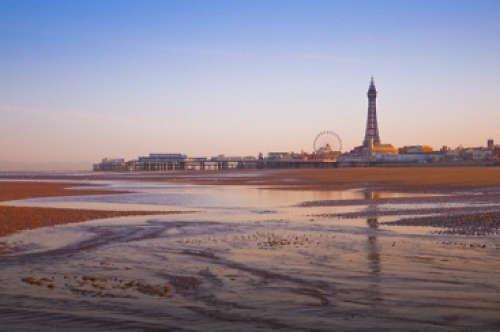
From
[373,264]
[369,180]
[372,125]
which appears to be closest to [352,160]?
[372,125]

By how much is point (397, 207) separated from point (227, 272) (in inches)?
562

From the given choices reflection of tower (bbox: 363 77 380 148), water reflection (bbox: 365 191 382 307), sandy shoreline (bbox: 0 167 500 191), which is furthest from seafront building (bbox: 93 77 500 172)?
water reflection (bbox: 365 191 382 307)

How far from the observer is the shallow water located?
23.4 ft

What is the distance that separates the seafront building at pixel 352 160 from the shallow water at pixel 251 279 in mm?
113192

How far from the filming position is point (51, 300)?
8.25 metres

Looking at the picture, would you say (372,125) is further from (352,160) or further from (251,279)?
(251,279)

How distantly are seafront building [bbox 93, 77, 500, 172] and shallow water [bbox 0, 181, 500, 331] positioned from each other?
113 metres

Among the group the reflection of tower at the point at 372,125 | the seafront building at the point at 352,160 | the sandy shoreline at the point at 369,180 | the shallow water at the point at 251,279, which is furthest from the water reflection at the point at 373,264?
the reflection of tower at the point at 372,125

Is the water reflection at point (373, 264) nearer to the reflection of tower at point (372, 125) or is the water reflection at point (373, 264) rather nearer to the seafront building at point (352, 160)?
the seafront building at point (352, 160)

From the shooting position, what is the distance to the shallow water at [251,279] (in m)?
7.14

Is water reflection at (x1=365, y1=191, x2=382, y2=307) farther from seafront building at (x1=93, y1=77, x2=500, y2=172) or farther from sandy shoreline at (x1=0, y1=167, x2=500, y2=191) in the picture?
seafront building at (x1=93, y1=77, x2=500, y2=172)

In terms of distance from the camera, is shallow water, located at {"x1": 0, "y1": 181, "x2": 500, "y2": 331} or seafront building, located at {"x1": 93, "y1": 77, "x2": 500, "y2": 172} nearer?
shallow water, located at {"x1": 0, "y1": 181, "x2": 500, "y2": 331}

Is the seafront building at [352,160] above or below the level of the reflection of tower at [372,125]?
below

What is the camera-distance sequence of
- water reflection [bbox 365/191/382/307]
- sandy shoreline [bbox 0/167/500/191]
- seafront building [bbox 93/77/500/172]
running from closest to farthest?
Answer: water reflection [bbox 365/191/382/307] → sandy shoreline [bbox 0/167/500/191] → seafront building [bbox 93/77/500/172]
